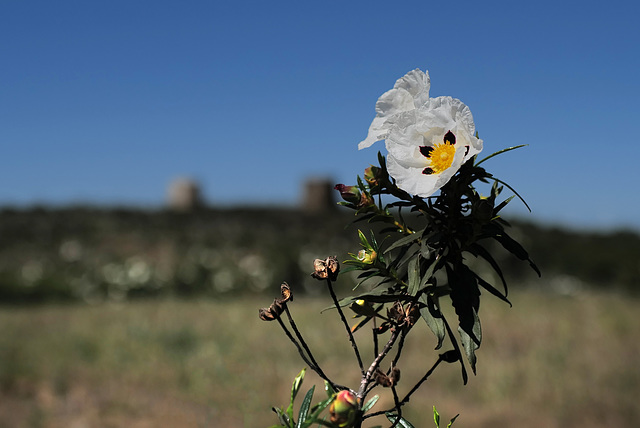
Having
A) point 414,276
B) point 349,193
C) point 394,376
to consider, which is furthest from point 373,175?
point 394,376

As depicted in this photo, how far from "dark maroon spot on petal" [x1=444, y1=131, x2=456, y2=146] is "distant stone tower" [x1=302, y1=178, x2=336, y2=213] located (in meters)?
12.4

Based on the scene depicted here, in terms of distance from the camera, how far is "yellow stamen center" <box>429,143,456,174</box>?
706 millimetres

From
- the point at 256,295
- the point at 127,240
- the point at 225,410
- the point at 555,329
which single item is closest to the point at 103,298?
the point at 127,240

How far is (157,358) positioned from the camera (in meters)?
4.82

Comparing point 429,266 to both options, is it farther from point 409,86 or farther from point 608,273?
point 608,273

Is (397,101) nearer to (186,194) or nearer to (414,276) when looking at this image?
(414,276)

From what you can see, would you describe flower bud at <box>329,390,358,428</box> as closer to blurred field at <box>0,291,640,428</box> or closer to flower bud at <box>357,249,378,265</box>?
flower bud at <box>357,249,378,265</box>

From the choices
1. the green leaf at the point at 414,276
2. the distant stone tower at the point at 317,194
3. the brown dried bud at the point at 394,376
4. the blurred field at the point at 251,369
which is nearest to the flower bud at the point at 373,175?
the green leaf at the point at 414,276

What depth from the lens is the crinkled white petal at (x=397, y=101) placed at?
2.43 ft

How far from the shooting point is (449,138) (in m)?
0.71

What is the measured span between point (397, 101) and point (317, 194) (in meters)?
12.4

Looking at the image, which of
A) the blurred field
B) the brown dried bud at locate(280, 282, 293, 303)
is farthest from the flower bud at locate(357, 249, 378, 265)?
the blurred field

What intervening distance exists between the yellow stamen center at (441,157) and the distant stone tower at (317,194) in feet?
40.5

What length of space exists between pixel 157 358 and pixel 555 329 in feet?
12.6
